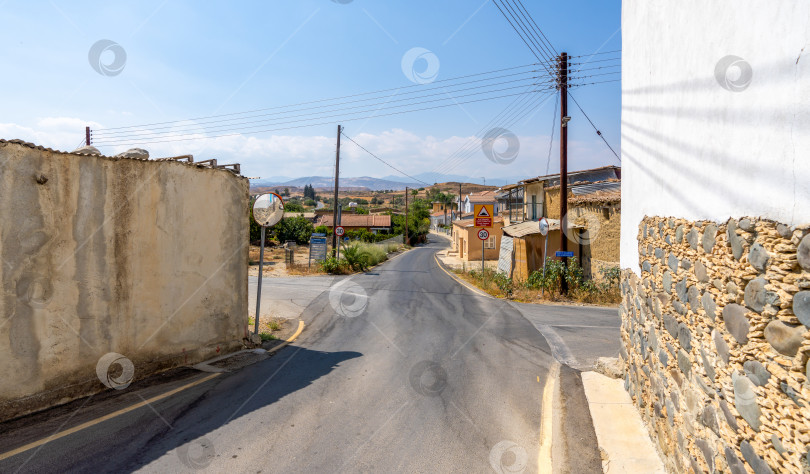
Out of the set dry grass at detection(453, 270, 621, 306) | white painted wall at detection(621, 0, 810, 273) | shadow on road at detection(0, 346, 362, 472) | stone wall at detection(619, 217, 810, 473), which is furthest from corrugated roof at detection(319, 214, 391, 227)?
stone wall at detection(619, 217, 810, 473)

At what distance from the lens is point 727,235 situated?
2.88m

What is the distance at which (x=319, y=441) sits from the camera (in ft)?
16.6

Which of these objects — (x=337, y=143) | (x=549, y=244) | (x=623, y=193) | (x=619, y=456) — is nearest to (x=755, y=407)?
(x=619, y=456)

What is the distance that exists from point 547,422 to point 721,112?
13.4 ft

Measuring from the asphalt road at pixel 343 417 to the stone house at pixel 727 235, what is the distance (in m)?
1.69

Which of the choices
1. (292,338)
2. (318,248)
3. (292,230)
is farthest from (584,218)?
(292,230)

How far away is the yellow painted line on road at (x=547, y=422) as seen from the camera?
4742 mm

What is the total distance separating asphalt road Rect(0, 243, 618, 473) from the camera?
15.1ft

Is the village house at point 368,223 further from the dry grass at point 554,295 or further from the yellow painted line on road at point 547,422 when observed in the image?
the yellow painted line on road at point 547,422

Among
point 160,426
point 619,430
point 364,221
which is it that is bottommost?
point 160,426

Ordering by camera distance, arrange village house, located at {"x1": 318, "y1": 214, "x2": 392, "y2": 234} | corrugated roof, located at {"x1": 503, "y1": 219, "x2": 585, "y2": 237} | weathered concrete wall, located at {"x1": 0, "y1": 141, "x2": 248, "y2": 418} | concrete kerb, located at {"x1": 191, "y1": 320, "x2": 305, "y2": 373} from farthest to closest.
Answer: village house, located at {"x1": 318, "y1": 214, "x2": 392, "y2": 234}
corrugated roof, located at {"x1": 503, "y1": 219, "x2": 585, "y2": 237}
concrete kerb, located at {"x1": 191, "y1": 320, "x2": 305, "y2": 373}
weathered concrete wall, located at {"x1": 0, "y1": 141, "x2": 248, "y2": 418}

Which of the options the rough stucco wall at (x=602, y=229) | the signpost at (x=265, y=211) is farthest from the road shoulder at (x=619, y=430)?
the rough stucco wall at (x=602, y=229)

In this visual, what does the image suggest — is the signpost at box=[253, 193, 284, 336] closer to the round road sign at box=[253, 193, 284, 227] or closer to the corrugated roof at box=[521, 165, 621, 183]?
the round road sign at box=[253, 193, 284, 227]

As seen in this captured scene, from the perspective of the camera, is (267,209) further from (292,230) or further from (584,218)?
(292,230)
